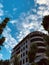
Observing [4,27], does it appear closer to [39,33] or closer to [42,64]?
[42,64]

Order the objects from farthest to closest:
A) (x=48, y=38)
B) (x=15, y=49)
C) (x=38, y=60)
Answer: (x=15, y=49)
(x=38, y=60)
(x=48, y=38)

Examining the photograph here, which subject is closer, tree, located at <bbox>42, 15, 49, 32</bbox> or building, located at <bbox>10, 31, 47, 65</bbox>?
tree, located at <bbox>42, 15, 49, 32</bbox>

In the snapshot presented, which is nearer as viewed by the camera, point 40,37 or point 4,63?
point 4,63

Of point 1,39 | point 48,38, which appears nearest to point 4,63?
point 1,39

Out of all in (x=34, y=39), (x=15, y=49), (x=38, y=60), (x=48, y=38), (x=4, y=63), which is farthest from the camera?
(x=15, y=49)

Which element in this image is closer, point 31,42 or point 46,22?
point 46,22

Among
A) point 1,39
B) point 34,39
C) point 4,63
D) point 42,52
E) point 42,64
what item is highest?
point 34,39

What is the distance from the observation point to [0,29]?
19984mm

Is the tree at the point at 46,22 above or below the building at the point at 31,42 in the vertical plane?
below

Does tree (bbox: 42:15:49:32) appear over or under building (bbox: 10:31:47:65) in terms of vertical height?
under

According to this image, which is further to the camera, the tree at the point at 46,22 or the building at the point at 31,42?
the building at the point at 31,42

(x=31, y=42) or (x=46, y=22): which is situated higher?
(x=31, y=42)

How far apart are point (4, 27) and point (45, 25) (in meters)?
7.17

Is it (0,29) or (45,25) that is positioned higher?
(45,25)
